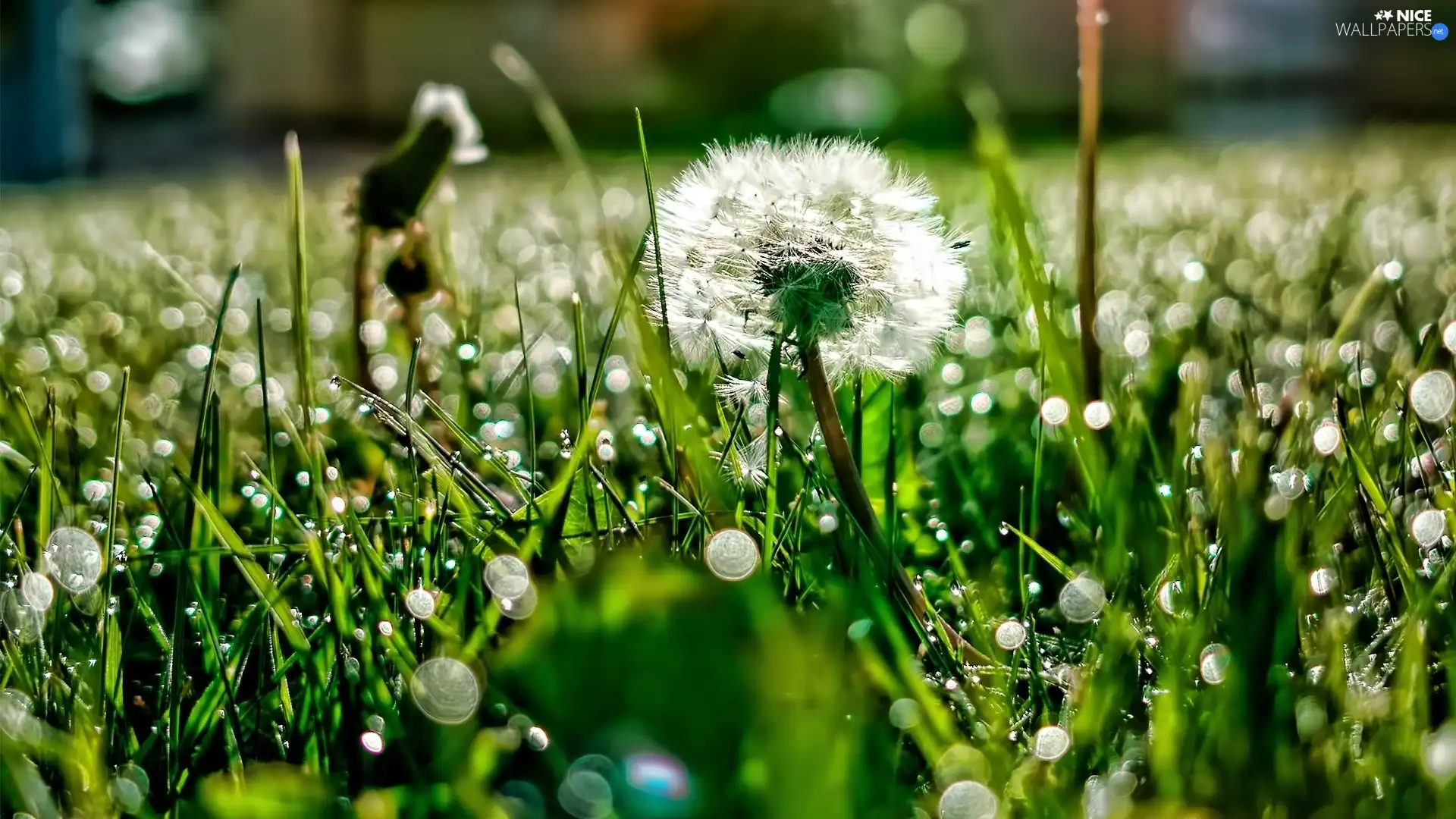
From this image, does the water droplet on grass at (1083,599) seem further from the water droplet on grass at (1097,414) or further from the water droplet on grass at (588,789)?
the water droplet on grass at (588,789)

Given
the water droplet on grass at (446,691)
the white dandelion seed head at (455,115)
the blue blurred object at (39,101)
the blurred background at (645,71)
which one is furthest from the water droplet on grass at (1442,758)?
the blurred background at (645,71)

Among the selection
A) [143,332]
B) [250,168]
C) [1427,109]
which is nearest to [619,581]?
[143,332]

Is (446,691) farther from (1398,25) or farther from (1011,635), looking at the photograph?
(1398,25)

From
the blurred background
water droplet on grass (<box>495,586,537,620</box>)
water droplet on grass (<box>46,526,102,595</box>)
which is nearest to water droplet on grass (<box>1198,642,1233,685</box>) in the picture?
water droplet on grass (<box>495,586,537,620</box>)

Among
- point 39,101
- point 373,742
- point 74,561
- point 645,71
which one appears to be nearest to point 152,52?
point 645,71

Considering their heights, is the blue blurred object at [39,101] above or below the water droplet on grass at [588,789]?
above

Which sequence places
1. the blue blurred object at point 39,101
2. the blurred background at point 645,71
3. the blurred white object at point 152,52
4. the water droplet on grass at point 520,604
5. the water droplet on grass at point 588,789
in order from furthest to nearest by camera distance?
1. the blurred white object at point 152,52
2. the blurred background at point 645,71
3. the blue blurred object at point 39,101
4. the water droplet on grass at point 520,604
5. the water droplet on grass at point 588,789

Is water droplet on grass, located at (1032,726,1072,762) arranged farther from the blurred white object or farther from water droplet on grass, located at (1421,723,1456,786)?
the blurred white object
